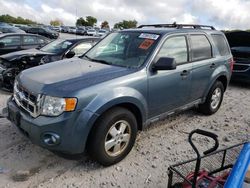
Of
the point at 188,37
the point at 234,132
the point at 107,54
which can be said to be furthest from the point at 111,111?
the point at 234,132

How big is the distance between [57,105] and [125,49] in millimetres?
1614

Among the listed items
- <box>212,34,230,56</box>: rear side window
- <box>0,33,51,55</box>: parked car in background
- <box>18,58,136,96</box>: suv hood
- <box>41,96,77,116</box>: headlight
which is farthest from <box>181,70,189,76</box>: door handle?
<box>0,33,51,55</box>: parked car in background

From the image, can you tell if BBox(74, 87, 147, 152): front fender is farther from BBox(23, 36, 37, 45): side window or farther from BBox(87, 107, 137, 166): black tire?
BBox(23, 36, 37, 45): side window

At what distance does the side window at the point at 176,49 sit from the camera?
417 cm

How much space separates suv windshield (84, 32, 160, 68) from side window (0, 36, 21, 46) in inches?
241

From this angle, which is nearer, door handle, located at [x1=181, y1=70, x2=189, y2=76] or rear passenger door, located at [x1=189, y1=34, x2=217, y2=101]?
door handle, located at [x1=181, y1=70, x2=189, y2=76]

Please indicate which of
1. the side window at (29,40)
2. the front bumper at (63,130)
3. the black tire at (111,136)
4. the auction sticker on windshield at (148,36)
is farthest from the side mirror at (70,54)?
the front bumper at (63,130)

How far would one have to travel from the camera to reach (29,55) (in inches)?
289

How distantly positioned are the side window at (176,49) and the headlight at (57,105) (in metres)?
1.56

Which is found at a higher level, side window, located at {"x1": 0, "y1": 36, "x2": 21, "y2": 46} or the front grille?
the front grille

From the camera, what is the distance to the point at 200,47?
4.97 metres

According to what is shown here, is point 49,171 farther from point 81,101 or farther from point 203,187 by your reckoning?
point 203,187

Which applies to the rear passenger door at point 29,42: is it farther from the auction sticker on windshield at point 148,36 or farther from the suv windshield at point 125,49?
the auction sticker on windshield at point 148,36

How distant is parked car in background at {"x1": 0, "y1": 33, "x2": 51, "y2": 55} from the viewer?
965 cm
